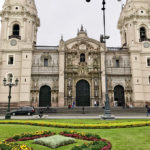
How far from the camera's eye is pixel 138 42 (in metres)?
41.4

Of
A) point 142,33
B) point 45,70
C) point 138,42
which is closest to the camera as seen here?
point 45,70

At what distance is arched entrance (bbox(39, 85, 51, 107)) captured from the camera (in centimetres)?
3725

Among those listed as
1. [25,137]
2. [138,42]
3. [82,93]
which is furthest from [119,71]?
[25,137]

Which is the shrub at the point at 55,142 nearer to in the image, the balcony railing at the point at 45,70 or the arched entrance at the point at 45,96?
the arched entrance at the point at 45,96

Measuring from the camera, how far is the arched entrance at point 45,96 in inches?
1467

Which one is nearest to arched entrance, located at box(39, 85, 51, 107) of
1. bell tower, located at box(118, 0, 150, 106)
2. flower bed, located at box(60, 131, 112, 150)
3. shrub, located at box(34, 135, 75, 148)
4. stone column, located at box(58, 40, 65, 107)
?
stone column, located at box(58, 40, 65, 107)

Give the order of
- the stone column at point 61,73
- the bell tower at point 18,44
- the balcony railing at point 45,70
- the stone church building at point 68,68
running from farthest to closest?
1. the balcony railing at point 45,70
2. the stone church building at point 68,68
3. the bell tower at point 18,44
4. the stone column at point 61,73

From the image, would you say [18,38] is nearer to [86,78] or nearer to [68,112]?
[86,78]

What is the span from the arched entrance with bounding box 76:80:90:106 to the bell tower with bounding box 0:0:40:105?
10.2 metres

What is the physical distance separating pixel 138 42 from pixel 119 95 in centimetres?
1338

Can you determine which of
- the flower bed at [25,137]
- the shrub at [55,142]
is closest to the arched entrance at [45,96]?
the flower bed at [25,137]

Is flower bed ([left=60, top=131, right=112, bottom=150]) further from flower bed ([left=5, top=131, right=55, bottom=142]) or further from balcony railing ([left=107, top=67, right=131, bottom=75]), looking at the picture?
balcony railing ([left=107, top=67, right=131, bottom=75])

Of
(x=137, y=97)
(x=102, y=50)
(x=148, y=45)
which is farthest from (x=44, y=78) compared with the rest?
(x=148, y=45)

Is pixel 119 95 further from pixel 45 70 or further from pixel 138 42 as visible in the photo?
pixel 45 70
